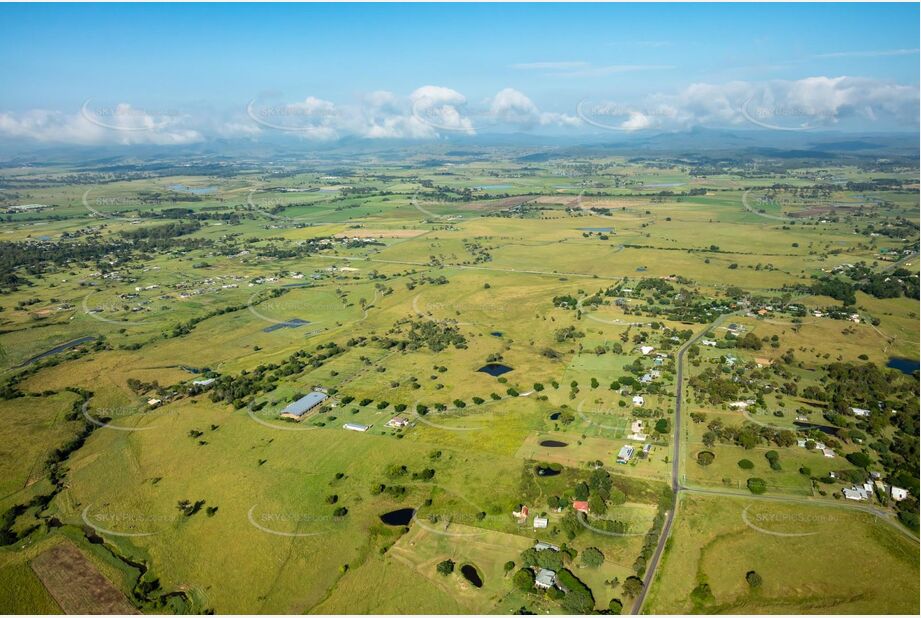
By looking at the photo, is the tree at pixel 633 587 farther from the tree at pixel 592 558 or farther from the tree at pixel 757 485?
the tree at pixel 757 485

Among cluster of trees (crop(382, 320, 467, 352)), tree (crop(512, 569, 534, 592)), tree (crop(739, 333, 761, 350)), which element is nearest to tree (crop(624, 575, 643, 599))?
tree (crop(512, 569, 534, 592))

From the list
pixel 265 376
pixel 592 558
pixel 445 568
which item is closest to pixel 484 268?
pixel 265 376

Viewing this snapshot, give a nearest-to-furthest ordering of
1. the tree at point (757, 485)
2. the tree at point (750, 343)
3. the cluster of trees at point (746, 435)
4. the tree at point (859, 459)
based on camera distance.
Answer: the tree at point (757, 485), the tree at point (859, 459), the cluster of trees at point (746, 435), the tree at point (750, 343)

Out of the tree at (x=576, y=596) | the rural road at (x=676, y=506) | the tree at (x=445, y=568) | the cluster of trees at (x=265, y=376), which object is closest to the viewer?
the tree at (x=576, y=596)

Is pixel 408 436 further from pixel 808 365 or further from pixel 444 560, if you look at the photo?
pixel 808 365

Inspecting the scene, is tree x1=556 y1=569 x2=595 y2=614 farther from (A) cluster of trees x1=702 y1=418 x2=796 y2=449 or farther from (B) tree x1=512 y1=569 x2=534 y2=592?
(A) cluster of trees x1=702 y1=418 x2=796 y2=449

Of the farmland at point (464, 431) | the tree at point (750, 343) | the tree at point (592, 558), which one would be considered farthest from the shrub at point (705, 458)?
the tree at point (750, 343)

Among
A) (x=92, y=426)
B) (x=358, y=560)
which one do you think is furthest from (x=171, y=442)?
(x=358, y=560)

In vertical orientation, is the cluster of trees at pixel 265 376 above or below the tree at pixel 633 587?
above
